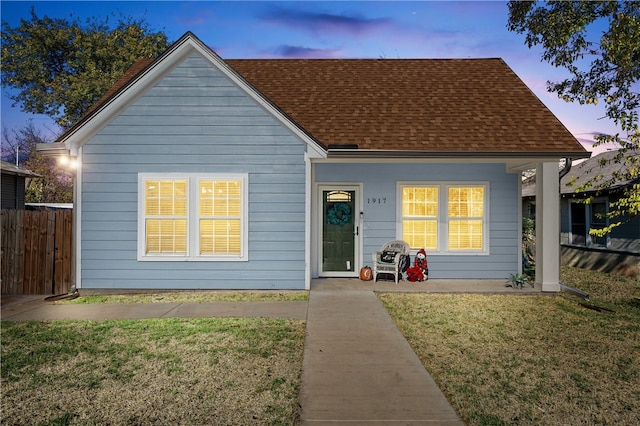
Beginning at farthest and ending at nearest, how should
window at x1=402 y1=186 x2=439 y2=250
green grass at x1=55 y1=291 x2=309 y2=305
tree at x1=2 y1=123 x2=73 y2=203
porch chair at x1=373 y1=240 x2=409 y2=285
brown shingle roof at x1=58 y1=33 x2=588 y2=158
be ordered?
tree at x1=2 y1=123 x2=73 y2=203 → window at x1=402 y1=186 x2=439 y2=250 → porch chair at x1=373 y1=240 x2=409 y2=285 → brown shingle roof at x1=58 y1=33 x2=588 y2=158 → green grass at x1=55 y1=291 x2=309 y2=305

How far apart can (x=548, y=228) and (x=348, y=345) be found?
5.89 metres

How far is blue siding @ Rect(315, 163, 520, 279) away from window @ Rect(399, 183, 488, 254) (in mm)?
183

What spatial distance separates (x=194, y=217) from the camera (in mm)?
8469

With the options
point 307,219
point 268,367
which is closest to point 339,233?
point 307,219

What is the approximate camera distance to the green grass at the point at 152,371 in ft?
11.1

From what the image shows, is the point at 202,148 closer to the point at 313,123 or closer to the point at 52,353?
the point at 313,123

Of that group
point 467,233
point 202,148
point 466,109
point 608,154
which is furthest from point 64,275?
point 608,154

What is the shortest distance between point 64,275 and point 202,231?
3.05m

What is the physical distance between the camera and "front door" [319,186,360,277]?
9.94 meters

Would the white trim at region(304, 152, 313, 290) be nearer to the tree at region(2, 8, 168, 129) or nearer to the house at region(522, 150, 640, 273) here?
the house at region(522, 150, 640, 273)

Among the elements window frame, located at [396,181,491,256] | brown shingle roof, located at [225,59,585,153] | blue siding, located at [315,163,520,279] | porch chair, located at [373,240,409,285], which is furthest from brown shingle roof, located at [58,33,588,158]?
porch chair, located at [373,240,409,285]

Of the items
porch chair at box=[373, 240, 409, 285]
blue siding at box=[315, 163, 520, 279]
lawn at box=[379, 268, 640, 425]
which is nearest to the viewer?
lawn at box=[379, 268, 640, 425]

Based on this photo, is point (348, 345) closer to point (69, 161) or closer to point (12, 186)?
point (69, 161)

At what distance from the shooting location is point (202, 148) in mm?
8398
